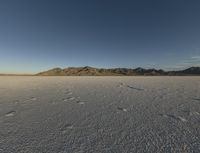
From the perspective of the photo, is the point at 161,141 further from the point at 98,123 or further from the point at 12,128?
the point at 12,128

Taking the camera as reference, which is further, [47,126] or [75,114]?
[75,114]

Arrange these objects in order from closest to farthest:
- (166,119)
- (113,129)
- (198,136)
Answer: (198,136), (113,129), (166,119)

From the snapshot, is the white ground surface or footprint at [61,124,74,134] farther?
footprint at [61,124,74,134]

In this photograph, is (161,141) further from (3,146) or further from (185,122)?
(3,146)

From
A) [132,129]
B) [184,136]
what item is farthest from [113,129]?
[184,136]

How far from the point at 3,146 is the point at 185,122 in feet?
11.6

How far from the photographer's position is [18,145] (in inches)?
93.4

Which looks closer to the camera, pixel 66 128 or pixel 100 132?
pixel 100 132

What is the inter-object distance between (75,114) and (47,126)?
1004mm

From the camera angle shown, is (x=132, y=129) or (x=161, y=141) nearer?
(x=161, y=141)

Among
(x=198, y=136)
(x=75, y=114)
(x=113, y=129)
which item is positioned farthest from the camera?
(x=75, y=114)

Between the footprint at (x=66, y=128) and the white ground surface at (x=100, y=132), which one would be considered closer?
the white ground surface at (x=100, y=132)

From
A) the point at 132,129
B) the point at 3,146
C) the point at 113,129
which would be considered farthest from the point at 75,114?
the point at 3,146

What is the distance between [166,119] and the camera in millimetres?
3615
